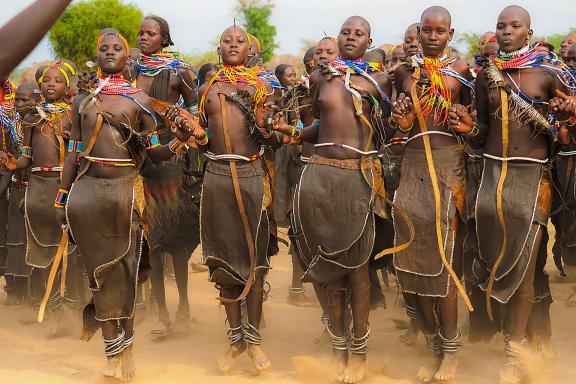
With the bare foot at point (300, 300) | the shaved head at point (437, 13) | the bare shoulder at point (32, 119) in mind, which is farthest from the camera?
the bare foot at point (300, 300)

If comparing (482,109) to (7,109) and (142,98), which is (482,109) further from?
(7,109)

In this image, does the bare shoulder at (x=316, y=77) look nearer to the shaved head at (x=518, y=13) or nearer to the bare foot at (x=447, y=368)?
the shaved head at (x=518, y=13)

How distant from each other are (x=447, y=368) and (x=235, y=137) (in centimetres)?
223

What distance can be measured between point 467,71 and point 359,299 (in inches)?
69.8

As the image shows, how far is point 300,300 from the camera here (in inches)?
317

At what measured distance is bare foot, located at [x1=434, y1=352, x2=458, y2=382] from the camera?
5465mm

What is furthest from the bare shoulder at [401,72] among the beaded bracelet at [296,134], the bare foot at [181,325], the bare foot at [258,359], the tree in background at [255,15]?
the tree in background at [255,15]

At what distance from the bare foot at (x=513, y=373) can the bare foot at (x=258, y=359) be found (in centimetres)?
168

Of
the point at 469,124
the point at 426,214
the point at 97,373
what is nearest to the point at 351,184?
the point at 426,214

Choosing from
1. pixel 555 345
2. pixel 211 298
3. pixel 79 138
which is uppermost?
pixel 79 138

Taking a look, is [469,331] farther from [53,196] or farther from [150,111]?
[53,196]

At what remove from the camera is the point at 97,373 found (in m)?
6.10

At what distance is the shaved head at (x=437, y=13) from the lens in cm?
537

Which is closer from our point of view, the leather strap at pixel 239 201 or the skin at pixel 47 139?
the leather strap at pixel 239 201
